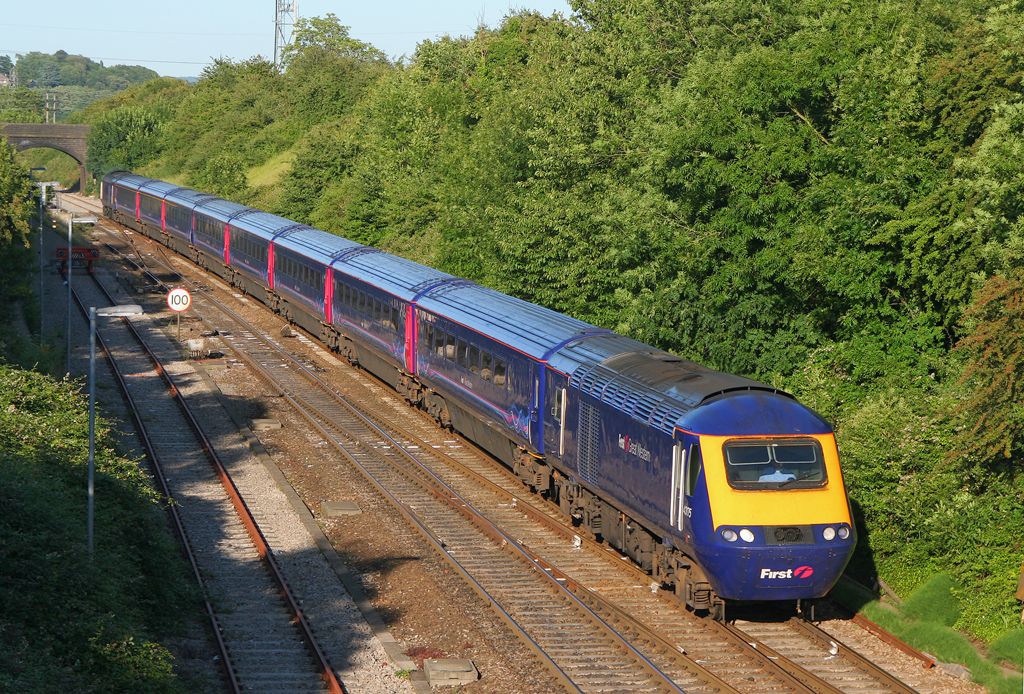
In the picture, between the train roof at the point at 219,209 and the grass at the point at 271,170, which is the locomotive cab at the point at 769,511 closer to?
the train roof at the point at 219,209

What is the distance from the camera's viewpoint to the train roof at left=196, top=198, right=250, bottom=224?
52438 millimetres

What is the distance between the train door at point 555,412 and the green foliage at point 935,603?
6.55m

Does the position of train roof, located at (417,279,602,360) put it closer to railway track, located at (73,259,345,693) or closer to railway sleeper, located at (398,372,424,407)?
railway sleeper, located at (398,372,424,407)

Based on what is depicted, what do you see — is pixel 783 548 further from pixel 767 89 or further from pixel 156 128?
pixel 156 128

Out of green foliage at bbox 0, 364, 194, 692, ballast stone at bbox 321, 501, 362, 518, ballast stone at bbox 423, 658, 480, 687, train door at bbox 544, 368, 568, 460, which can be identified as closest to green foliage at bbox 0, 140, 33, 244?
green foliage at bbox 0, 364, 194, 692

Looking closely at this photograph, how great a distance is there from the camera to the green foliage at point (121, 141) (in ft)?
349

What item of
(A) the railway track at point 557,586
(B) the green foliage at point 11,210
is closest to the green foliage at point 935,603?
(A) the railway track at point 557,586

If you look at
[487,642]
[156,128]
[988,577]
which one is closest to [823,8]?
[988,577]

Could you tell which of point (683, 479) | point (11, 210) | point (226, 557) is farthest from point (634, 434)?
point (11, 210)

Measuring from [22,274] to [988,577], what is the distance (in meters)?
32.1

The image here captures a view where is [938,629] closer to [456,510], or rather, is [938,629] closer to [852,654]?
[852,654]

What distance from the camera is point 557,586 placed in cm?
1825

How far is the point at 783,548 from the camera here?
1539 cm

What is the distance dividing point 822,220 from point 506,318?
23.3 ft
